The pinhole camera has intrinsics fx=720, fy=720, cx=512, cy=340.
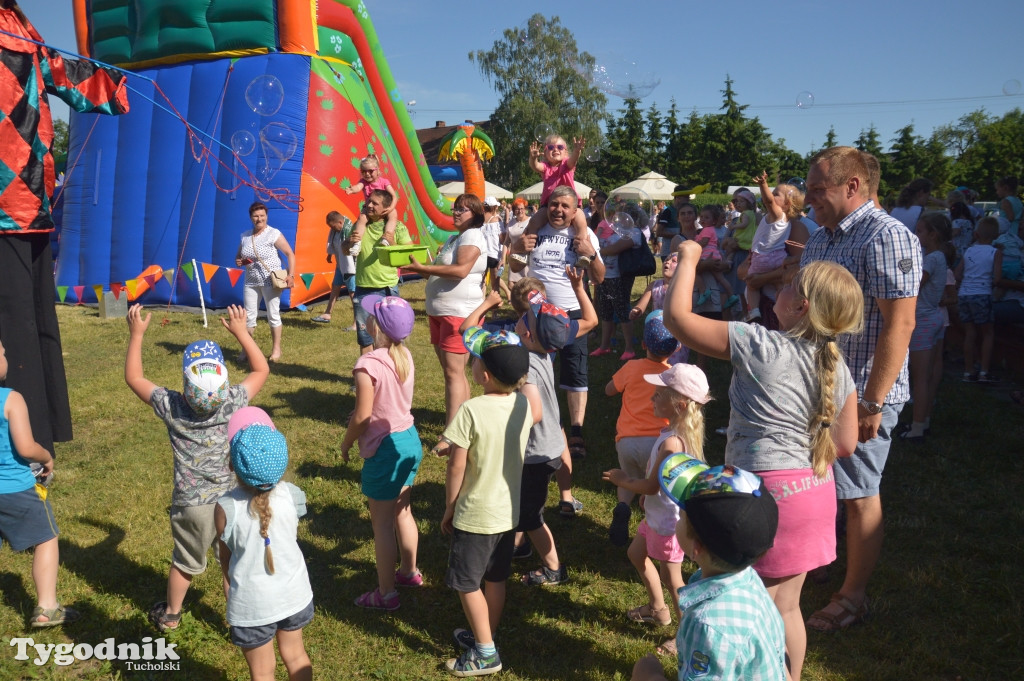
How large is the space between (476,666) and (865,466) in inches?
77.5

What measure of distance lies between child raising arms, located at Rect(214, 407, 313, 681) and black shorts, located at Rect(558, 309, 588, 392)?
300 centimetres

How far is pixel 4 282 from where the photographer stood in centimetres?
475

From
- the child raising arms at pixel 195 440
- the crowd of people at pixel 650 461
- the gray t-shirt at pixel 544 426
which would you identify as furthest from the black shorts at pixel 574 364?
the child raising arms at pixel 195 440

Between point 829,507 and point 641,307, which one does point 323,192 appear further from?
point 829,507

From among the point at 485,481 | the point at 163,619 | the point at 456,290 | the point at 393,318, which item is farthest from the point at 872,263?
the point at 163,619

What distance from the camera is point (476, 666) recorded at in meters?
3.20

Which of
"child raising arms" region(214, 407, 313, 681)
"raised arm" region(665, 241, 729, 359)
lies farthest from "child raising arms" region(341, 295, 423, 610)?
"raised arm" region(665, 241, 729, 359)

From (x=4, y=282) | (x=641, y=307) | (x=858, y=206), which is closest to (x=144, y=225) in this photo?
(x=4, y=282)

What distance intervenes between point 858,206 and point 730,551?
1.93m

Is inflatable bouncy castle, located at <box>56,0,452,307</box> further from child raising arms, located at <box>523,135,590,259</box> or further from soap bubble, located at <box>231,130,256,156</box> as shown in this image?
child raising arms, located at <box>523,135,590,259</box>

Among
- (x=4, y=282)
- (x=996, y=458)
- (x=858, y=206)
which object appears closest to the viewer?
(x=858, y=206)

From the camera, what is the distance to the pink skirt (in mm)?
2561

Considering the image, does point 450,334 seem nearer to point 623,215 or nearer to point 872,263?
point 872,263

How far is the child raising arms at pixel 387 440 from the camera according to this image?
11.9 ft
